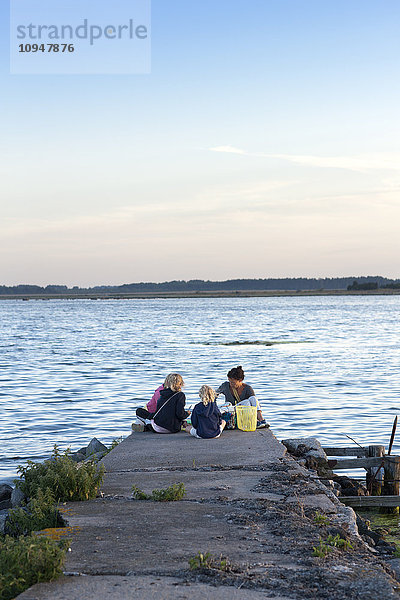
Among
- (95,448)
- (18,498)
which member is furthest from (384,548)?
(95,448)

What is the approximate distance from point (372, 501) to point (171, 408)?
12.0 ft

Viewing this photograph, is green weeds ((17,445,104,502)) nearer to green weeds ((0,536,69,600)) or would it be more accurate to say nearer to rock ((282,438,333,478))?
green weeds ((0,536,69,600))

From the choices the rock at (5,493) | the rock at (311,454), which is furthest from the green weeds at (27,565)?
the rock at (311,454)

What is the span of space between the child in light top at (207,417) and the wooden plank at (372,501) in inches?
92.8

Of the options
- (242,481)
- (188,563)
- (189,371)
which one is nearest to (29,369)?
(189,371)

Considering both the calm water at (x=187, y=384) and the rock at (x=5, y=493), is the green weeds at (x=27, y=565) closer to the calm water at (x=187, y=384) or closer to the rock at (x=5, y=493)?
the rock at (x=5, y=493)

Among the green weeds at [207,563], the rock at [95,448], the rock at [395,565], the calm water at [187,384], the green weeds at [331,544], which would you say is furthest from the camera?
the calm water at [187,384]

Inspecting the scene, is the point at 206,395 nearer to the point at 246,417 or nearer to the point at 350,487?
the point at 246,417

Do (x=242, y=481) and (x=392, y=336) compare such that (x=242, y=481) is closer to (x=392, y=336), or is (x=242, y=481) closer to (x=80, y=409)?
(x=80, y=409)

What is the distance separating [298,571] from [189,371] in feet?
95.9

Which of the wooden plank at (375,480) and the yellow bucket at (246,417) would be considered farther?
the yellow bucket at (246,417)

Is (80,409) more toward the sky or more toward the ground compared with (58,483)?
more toward the ground

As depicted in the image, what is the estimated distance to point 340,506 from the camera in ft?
28.5

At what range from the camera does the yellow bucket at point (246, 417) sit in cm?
1325
